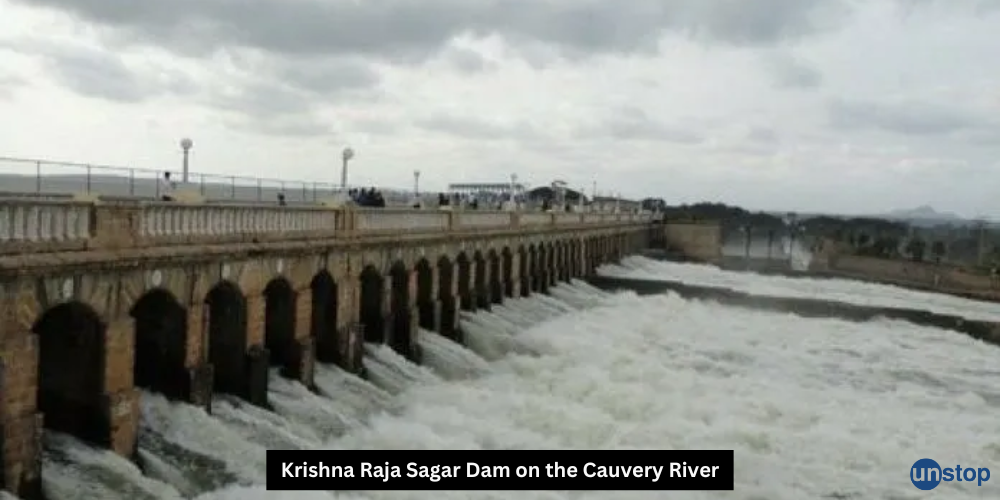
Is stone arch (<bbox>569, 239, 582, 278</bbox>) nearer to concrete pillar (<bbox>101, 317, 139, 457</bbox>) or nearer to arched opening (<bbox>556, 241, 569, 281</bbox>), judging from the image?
arched opening (<bbox>556, 241, 569, 281</bbox>)

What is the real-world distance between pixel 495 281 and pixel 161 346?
84.6ft

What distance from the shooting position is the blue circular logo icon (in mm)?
19719

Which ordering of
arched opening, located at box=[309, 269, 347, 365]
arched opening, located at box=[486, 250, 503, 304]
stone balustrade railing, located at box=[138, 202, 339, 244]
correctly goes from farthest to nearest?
arched opening, located at box=[486, 250, 503, 304], arched opening, located at box=[309, 269, 347, 365], stone balustrade railing, located at box=[138, 202, 339, 244]

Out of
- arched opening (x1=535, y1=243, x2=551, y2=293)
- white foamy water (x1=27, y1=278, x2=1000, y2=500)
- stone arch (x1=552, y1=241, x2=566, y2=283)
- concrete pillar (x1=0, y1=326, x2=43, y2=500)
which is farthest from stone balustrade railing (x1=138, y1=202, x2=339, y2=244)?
stone arch (x1=552, y1=241, x2=566, y2=283)

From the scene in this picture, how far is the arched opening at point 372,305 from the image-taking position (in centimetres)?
2758

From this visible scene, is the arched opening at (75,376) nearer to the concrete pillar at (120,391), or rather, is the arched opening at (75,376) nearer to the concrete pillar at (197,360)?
the concrete pillar at (120,391)

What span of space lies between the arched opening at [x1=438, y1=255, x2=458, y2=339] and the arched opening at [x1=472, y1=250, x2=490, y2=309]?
4.58m

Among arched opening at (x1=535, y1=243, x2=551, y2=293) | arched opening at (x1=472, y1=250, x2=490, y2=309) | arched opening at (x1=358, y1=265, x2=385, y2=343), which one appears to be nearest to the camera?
arched opening at (x1=358, y1=265, x2=385, y2=343)

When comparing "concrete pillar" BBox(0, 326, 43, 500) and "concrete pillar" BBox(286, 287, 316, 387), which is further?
"concrete pillar" BBox(286, 287, 316, 387)

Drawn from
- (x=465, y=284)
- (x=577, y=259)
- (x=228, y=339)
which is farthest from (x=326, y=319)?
(x=577, y=259)

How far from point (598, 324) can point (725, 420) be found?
16.6 meters

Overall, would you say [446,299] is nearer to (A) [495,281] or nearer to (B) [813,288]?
(A) [495,281]

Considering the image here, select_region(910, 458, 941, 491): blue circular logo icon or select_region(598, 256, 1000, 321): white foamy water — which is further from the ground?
select_region(910, 458, 941, 491): blue circular logo icon

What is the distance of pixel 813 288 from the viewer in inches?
2704
